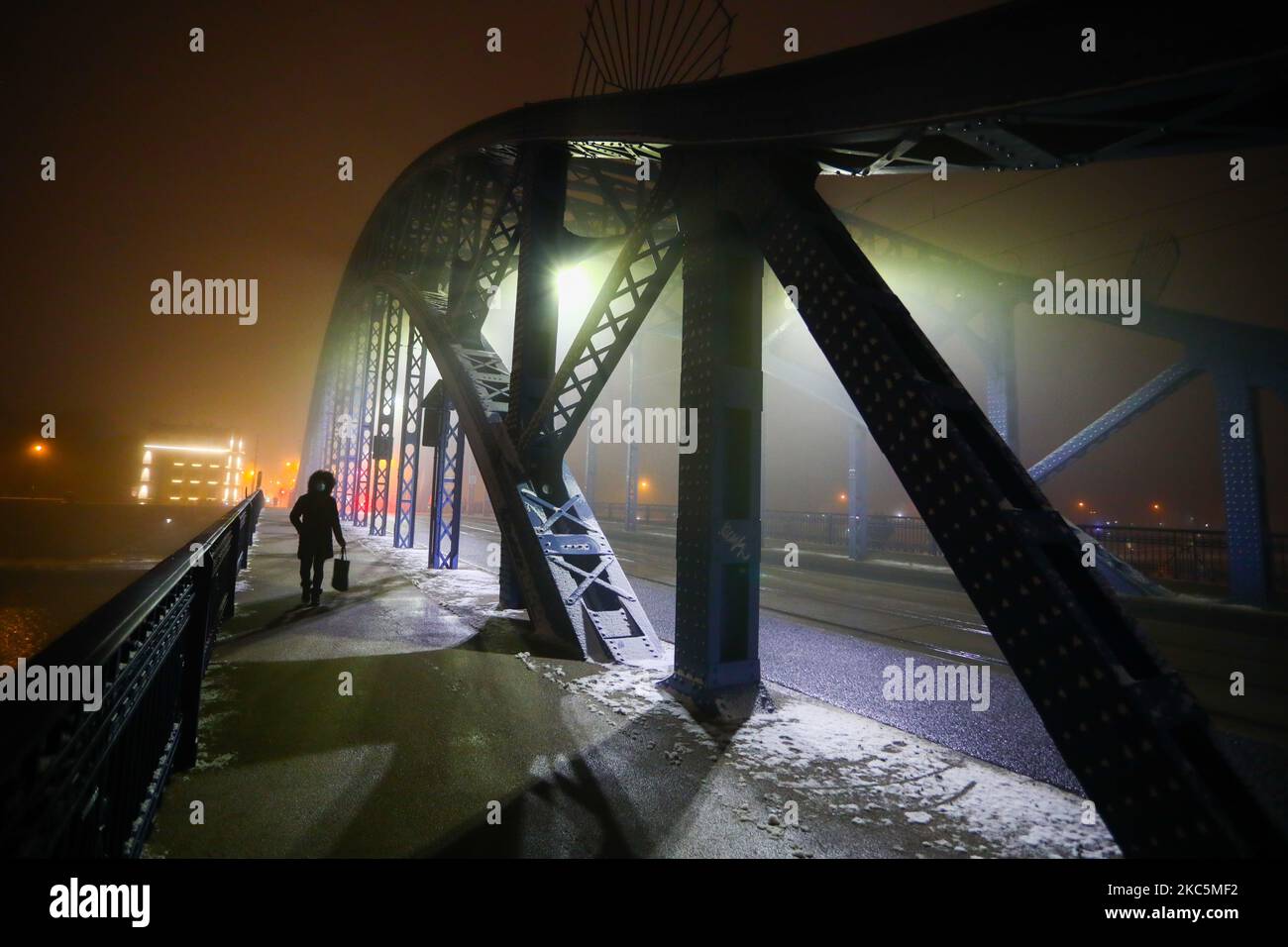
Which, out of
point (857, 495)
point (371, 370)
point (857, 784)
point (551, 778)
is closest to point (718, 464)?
point (857, 784)

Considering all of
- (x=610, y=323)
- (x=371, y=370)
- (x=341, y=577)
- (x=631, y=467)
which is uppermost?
(x=371, y=370)

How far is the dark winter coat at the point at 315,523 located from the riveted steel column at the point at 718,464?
5.68m

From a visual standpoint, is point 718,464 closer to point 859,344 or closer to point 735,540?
point 735,540

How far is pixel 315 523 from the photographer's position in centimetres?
821

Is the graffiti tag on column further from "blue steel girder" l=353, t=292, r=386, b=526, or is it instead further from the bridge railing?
"blue steel girder" l=353, t=292, r=386, b=526

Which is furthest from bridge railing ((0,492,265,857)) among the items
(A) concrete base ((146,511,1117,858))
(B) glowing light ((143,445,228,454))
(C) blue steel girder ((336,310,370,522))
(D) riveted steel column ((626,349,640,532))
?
(B) glowing light ((143,445,228,454))

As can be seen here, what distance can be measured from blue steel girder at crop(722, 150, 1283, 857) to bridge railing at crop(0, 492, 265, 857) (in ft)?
9.68

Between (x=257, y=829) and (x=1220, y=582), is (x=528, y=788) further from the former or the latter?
(x=1220, y=582)

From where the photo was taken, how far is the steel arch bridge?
2.24 meters

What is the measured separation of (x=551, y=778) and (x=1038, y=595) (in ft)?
8.66

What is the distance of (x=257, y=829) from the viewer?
2.64m

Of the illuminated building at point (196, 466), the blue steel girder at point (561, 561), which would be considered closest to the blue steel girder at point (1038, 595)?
the blue steel girder at point (561, 561)

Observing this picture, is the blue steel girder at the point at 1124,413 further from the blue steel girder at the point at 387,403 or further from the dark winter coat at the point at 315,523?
the blue steel girder at the point at 387,403

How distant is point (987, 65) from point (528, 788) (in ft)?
15.3
